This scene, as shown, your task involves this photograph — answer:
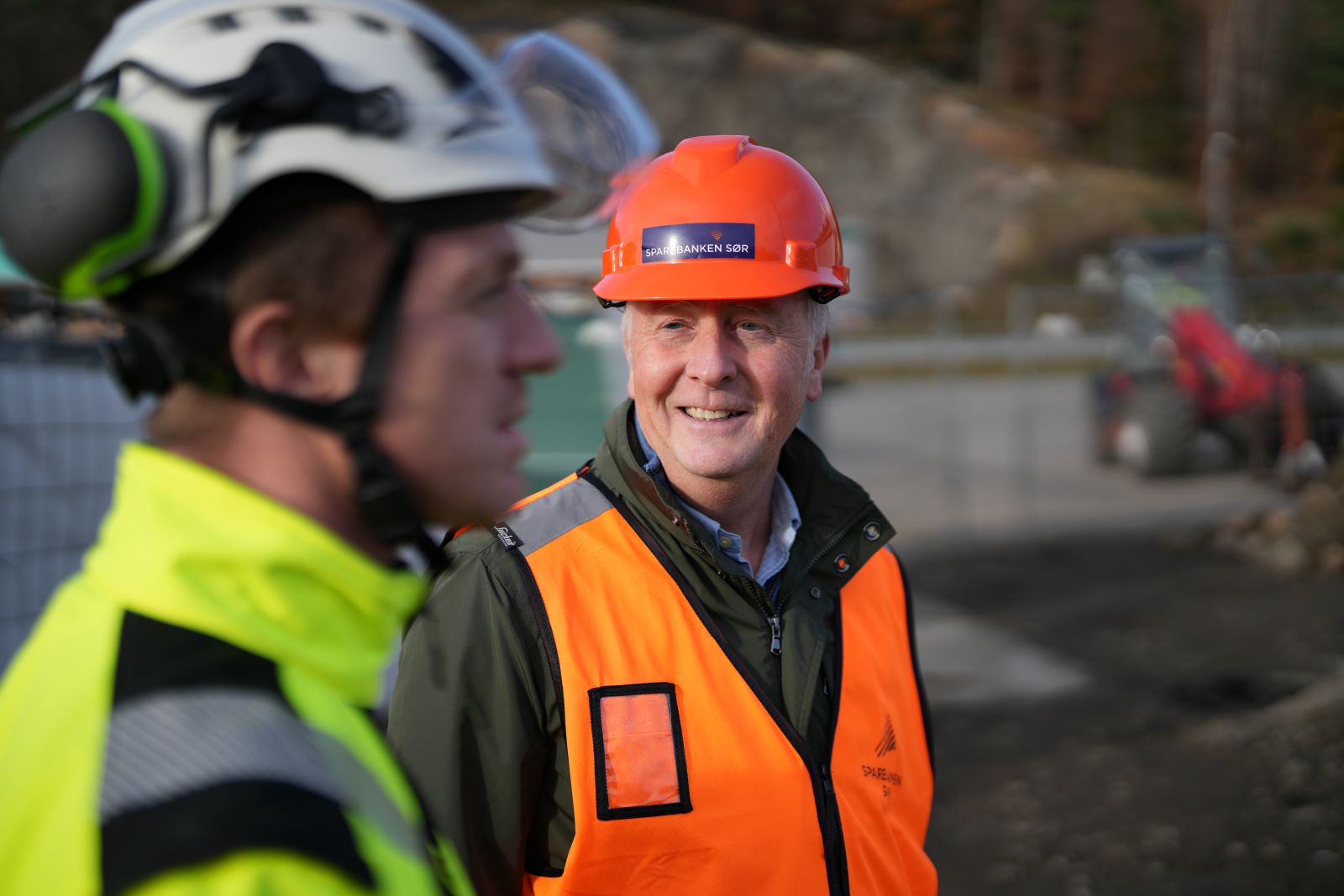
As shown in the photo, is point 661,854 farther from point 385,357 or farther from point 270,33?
point 270,33

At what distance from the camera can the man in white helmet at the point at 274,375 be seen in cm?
103

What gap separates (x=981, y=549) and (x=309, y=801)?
1156 cm

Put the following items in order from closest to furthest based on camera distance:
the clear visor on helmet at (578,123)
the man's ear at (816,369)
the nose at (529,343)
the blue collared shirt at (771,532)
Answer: the nose at (529,343) < the blue collared shirt at (771,532) < the man's ear at (816,369) < the clear visor on helmet at (578,123)

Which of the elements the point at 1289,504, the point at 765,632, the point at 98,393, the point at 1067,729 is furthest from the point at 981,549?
the point at 765,632

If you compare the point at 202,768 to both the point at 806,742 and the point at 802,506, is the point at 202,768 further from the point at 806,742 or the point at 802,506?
the point at 802,506

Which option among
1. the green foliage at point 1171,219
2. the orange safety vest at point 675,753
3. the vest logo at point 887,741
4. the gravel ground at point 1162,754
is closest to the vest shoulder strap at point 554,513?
the orange safety vest at point 675,753

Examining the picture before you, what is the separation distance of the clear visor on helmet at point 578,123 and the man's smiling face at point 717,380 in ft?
2.06

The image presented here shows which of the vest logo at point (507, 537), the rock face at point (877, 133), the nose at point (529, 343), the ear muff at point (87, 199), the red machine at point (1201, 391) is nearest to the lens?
the ear muff at point (87, 199)

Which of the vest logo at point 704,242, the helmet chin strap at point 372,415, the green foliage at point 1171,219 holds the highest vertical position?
the green foliage at point 1171,219

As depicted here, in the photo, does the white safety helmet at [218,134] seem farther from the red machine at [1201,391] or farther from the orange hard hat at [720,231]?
the red machine at [1201,391]

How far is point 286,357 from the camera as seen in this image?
1.23 metres

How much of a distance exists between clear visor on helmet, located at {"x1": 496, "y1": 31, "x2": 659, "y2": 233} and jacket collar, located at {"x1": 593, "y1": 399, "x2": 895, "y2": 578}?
759 millimetres

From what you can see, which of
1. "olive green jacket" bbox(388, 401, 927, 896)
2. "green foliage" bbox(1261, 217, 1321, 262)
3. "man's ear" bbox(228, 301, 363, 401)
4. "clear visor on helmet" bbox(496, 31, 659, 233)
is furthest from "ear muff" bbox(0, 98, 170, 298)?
"green foliage" bbox(1261, 217, 1321, 262)

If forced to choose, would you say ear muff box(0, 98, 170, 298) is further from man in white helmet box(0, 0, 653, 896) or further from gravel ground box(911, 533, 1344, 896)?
gravel ground box(911, 533, 1344, 896)
